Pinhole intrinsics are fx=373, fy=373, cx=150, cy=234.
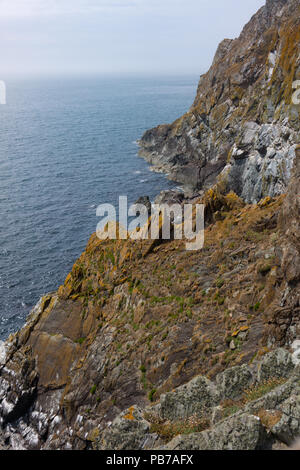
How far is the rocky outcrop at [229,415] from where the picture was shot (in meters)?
11.9

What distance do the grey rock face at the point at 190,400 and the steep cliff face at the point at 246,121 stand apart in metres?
36.6

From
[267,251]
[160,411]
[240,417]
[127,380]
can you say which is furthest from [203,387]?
[267,251]

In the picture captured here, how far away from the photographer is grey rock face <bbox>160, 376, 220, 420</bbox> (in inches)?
651

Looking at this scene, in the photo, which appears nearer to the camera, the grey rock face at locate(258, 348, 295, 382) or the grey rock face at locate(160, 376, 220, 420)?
the grey rock face at locate(258, 348, 295, 382)

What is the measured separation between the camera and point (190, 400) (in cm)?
1703

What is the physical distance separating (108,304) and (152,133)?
93671 mm

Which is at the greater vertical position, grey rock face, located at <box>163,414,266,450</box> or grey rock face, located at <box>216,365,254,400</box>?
grey rock face, located at <box>163,414,266,450</box>

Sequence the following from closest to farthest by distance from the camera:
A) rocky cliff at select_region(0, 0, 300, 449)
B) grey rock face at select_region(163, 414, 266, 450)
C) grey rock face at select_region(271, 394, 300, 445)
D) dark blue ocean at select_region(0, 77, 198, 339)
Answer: grey rock face at select_region(271, 394, 300, 445) < grey rock face at select_region(163, 414, 266, 450) < rocky cliff at select_region(0, 0, 300, 449) < dark blue ocean at select_region(0, 77, 198, 339)

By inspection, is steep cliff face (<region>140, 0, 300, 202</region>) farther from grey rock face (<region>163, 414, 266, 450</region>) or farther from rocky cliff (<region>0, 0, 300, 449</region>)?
grey rock face (<region>163, 414, 266, 450</region>)

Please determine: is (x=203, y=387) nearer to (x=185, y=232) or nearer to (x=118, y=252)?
(x=185, y=232)

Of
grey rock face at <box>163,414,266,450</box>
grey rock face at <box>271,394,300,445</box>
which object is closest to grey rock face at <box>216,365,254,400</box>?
grey rock face at <box>163,414,266,450</box>

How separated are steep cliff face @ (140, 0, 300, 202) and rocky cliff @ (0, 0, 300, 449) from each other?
2395 centimetres

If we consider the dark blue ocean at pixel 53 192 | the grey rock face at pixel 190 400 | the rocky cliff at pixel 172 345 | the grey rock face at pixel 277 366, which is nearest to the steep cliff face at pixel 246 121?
the dark blue ocean at pixel 53 192

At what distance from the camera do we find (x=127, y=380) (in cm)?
2533
